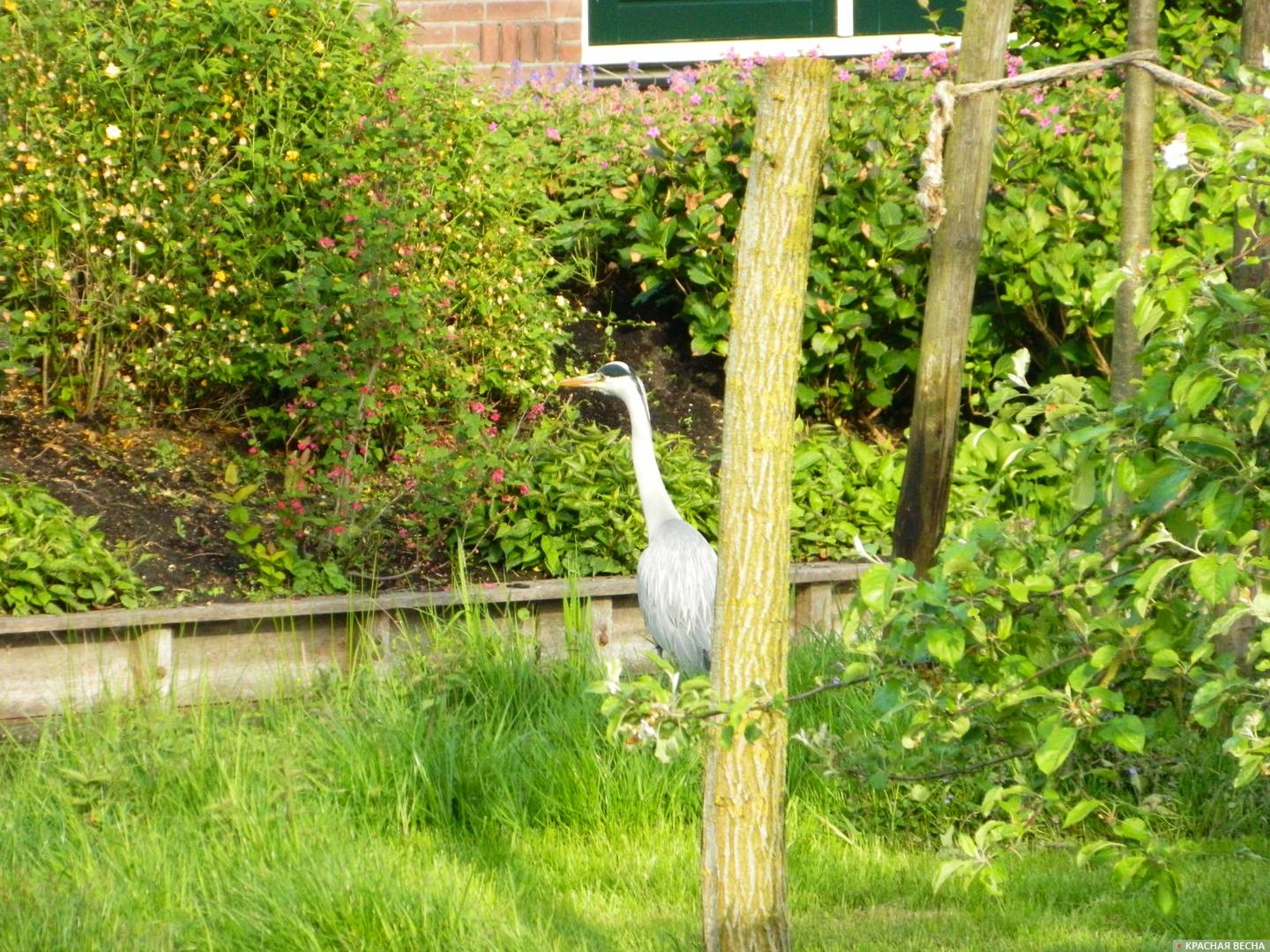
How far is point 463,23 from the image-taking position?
961cm

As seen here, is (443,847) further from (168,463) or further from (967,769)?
(168,463)

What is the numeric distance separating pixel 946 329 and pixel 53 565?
3.04 metres

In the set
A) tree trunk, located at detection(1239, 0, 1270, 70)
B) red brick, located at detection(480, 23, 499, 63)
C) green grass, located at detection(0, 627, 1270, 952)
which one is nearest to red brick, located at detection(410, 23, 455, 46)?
red brick, located at detection(480, 23, 499, 63)

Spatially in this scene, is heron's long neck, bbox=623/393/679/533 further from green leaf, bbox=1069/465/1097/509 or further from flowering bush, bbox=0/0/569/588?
green leaf, bbox=1069/465/1097/509

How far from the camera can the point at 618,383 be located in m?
5.55

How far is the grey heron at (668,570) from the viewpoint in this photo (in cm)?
511

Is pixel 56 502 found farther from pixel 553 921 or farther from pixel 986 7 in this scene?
pixel 986 7

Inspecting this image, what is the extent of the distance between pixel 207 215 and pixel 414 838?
11.1 feet

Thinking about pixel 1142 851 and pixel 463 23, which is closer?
pixel 1142 851

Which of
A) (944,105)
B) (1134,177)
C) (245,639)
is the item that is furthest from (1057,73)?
(245,639)

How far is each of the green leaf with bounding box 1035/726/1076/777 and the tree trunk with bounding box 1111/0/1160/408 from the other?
1959mm

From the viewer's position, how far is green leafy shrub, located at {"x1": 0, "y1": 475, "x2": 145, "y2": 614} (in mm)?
5129

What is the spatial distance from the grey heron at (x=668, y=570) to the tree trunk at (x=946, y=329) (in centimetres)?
78

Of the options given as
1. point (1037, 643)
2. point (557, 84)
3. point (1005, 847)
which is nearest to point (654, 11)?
point (557, 84)
